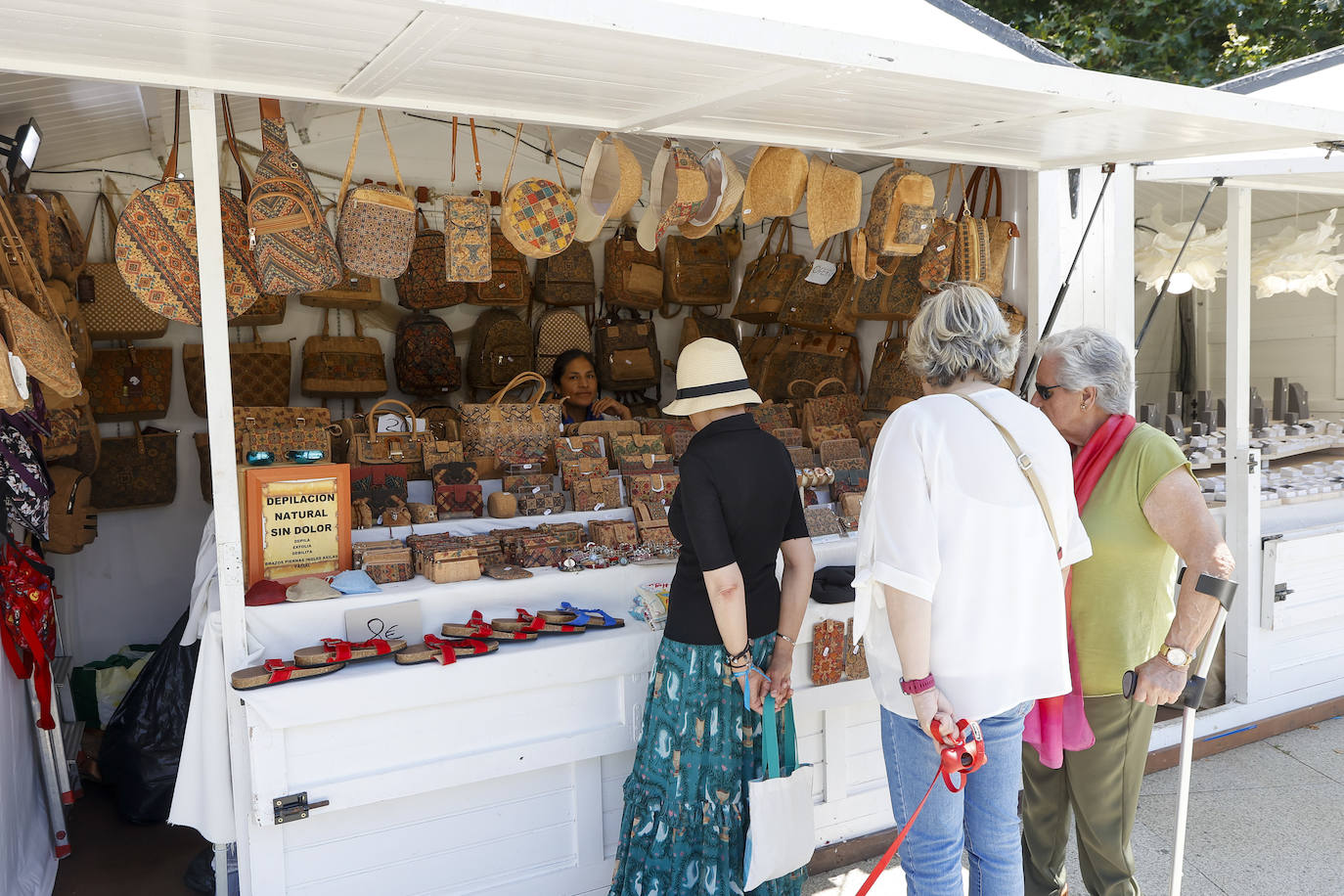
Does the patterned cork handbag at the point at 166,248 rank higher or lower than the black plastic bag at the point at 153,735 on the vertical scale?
Result: higher

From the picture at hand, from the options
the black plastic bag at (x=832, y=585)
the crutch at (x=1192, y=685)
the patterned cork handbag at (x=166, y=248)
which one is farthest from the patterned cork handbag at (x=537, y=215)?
the crutch at (x=1192, y=685)

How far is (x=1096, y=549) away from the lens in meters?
2.48

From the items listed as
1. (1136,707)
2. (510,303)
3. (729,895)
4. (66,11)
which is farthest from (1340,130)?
(510,303)

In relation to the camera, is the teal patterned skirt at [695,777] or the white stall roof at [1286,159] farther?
the white stall roof at [1286,159]

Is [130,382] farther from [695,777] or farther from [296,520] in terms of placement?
[695,777]

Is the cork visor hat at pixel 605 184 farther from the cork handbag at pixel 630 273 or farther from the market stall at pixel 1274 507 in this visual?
the cork handbag at pixel 630 273

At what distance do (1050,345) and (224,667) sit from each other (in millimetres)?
2499

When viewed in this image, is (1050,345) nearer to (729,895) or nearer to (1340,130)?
(1340,130)

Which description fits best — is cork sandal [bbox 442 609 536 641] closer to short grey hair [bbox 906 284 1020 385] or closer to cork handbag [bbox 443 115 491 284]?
cork handbag [bbox 443 115 491 284]

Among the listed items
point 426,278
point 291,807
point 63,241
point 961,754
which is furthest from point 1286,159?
point 63,241

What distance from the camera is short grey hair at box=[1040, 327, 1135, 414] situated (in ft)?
8.26

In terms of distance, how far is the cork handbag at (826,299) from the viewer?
17.5 feet

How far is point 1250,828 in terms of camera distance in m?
3.69

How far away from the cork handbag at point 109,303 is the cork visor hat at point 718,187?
10.7ft
